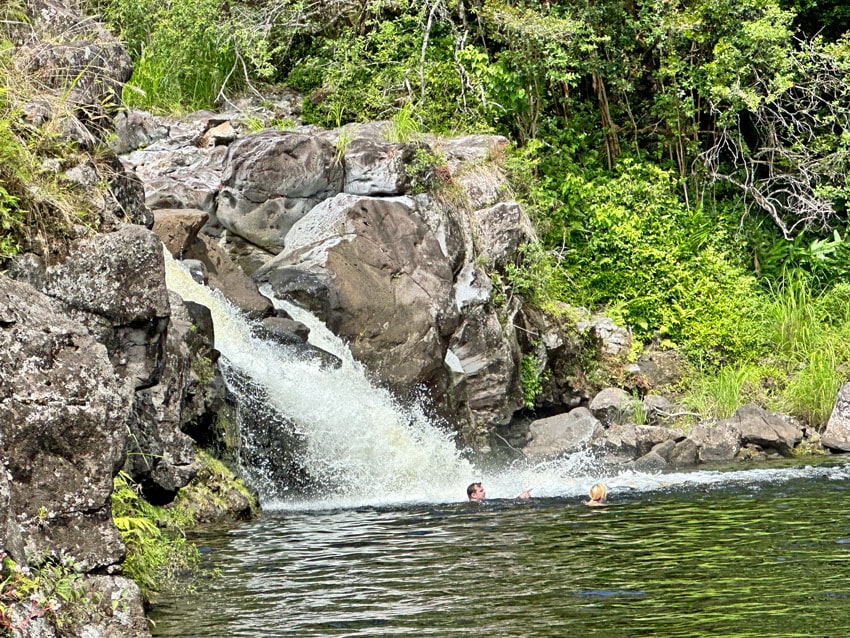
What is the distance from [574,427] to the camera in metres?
17.0

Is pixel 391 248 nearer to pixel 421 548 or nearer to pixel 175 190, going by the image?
pixel 175 190

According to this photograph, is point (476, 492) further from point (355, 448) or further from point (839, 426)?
point (839, 426)

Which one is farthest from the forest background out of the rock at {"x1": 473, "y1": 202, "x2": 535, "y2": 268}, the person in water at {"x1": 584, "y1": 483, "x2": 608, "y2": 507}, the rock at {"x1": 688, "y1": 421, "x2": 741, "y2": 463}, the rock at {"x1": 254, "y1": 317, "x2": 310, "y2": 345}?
the person in water at {"x1": 584, "y1": 483, "x2": 608, "y2": 507}

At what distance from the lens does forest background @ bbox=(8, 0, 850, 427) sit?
Answer: 65.0 ft

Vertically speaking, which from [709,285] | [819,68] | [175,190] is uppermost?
[819,68]

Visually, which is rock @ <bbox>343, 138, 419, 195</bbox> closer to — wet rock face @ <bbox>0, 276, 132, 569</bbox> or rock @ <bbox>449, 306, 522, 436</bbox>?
rock @ <bbox>449, 306, 522, 436</bbox>

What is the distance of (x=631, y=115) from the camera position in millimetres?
22422

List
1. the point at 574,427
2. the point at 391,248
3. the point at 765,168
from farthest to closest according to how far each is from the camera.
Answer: the point at 765,168 < the point at 574,427 < the point at 391,248

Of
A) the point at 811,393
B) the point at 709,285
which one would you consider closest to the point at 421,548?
the point at 811,393

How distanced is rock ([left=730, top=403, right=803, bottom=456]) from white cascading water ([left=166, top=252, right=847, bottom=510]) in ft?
7.21

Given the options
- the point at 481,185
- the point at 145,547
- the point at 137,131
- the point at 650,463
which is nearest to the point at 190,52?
the point at 137,131

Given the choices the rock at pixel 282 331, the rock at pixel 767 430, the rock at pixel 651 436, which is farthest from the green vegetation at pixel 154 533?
the rock at pixel 767 430

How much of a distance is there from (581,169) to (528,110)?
1.54 meters

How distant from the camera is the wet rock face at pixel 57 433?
18.8 ft
